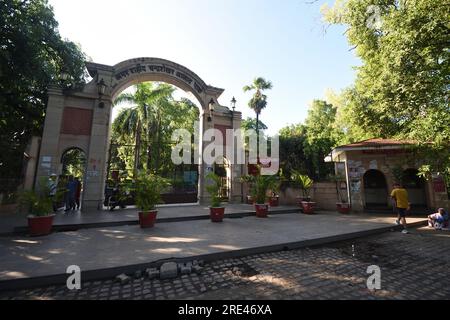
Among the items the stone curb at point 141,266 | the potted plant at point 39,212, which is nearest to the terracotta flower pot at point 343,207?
the stone curb at point 141,266

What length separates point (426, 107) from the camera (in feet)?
28.2

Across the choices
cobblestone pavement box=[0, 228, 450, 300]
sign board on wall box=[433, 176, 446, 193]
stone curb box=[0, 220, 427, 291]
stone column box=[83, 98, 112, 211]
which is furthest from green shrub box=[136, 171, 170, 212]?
sign board on wall box=[433, 176, 446, 193]

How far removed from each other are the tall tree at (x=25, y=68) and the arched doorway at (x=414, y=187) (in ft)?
66.7

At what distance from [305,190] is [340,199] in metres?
2.32

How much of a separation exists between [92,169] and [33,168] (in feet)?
8.19

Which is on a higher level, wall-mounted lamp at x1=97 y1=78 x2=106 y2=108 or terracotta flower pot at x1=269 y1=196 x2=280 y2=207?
wall-mounted lamp at x1=97 y1=78 x2=106 y2=108

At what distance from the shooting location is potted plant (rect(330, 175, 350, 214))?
12.0 metres

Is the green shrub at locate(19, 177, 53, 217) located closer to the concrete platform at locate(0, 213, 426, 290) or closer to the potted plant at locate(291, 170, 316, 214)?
the concrete platform at locate(0, 213, 426, 290)

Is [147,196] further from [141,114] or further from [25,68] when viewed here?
[141,114]

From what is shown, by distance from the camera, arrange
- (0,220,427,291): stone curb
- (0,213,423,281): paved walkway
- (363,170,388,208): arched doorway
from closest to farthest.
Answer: (0,220,427,291): stone curb → (0,213,423,281): paved walkway → (363,170,388,208): arched doorway

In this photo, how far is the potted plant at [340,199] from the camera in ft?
39.3

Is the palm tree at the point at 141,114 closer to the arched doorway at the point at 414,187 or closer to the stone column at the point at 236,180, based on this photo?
the stone column at the point at 236,180

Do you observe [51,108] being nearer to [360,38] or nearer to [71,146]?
[71,146]

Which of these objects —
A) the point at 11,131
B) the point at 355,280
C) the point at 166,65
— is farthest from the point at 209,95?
the point at 355,280
